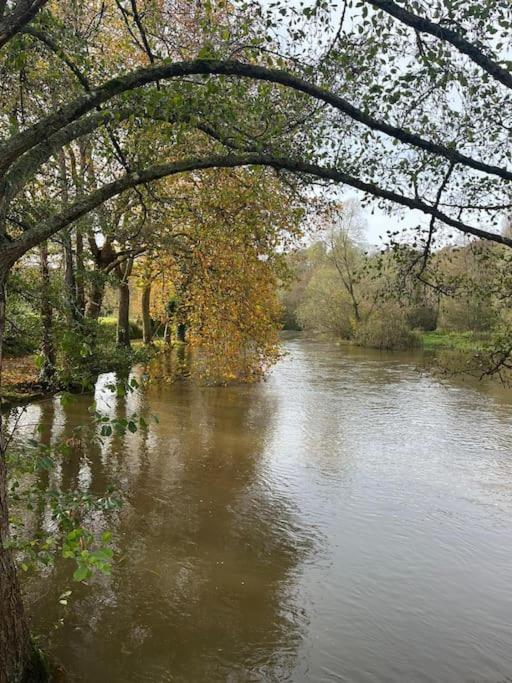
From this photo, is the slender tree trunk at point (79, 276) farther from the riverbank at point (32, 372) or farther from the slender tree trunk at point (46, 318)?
the riverbank at point (32, 372)

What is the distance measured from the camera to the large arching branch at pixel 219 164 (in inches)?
186

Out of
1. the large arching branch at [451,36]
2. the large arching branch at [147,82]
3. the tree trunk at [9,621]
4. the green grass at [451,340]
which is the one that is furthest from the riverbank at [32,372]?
the green grass at [451,340]

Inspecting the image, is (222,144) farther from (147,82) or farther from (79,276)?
(79,276)

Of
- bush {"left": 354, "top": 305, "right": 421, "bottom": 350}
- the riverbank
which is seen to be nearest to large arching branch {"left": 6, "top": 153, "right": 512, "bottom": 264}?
the riverbank

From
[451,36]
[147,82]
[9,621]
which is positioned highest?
[451,36]

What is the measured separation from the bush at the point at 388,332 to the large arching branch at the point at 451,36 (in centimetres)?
3223

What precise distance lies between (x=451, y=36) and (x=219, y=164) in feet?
7.47

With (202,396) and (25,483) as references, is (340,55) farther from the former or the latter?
(202,396)

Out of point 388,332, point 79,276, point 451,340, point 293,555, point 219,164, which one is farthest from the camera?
point 388,332

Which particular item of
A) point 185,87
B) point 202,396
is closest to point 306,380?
point 202,396

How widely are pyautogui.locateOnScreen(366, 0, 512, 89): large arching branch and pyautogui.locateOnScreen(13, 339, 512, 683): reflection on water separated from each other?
518 cm

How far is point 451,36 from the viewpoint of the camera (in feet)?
14.8

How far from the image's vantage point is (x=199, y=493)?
1040 centimetres

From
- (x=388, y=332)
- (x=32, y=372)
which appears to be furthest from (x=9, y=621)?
(x=388, y=332)
